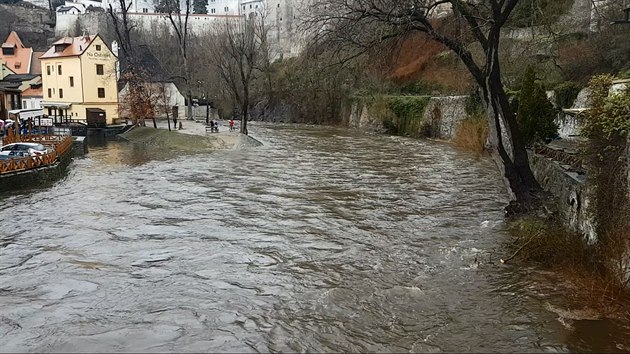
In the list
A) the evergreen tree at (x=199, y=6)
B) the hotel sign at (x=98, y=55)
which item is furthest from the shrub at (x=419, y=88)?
the evergreen tree at (x=199, y=6)

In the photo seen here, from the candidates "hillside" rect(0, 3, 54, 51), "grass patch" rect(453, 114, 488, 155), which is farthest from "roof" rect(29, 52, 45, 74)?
"grass patch" rect(453, 114, 488, 155)

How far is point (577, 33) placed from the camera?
110 feet

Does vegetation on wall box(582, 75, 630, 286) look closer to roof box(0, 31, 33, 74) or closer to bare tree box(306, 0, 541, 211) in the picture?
bare tree box(306, 0, 541, 211)

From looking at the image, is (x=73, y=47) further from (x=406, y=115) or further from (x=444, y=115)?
(x=444, y=115)

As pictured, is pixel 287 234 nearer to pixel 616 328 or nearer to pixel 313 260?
pixel 313 260

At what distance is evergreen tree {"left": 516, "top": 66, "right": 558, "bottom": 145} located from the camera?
18.7 m

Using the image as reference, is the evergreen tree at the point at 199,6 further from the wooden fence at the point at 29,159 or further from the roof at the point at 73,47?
the wooden fence at the point at 29,159

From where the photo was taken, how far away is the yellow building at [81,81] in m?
49.2

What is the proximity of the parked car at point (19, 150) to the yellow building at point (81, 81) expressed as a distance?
22.5 metres

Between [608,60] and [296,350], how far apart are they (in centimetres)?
2384

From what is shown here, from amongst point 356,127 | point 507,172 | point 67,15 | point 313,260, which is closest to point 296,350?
point 313,260

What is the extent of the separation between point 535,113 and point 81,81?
4236 cm

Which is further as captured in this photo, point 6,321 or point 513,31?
point 513,31

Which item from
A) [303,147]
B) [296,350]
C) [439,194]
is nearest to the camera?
[296,350]
